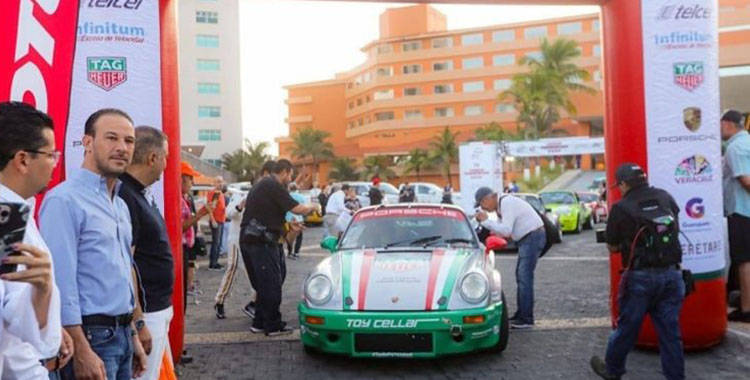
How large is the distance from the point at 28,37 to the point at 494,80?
221 ft

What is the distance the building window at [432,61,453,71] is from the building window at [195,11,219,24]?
22.8m

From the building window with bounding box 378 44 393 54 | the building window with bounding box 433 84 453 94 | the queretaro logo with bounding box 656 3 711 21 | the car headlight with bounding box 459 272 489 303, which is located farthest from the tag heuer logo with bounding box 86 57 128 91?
the building window with bounding box 378 44 393 54

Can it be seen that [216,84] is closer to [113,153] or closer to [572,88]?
[572,88]

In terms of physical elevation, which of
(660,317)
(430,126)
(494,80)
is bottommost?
(660,317)

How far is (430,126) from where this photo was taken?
71.1 metres

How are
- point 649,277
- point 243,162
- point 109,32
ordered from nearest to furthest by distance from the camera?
point 649,277, point 109,32, point 243,162

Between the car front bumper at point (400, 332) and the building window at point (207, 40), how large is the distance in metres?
60.5

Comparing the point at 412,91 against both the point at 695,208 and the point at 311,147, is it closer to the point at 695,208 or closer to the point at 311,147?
the point at 311,147

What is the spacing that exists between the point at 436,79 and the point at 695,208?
66597 mm

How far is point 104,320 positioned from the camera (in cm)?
292

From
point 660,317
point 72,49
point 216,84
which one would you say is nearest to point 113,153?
point 72,49

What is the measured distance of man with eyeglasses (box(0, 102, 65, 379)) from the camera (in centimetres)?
196

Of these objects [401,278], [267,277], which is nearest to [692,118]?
[401,278]

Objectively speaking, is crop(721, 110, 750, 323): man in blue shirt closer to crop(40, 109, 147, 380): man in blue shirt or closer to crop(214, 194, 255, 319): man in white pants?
crop(214, 194, 255, 319): man in white pants
